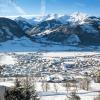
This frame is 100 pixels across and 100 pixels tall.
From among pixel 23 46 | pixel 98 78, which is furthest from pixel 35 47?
pixel 98 78

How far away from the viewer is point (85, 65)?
12088 centimetres

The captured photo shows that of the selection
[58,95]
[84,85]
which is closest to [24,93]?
[58,95]

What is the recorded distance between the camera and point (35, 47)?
196500mm

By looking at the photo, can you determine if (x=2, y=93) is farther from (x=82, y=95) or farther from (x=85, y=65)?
(x=85, y=65)

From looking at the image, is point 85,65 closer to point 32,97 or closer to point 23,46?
point 23,46

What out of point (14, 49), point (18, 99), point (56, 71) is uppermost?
point (14, 49)

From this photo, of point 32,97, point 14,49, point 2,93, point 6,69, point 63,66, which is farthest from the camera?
point 14,49

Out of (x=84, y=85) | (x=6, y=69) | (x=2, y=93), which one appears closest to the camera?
(x=2, y=93)

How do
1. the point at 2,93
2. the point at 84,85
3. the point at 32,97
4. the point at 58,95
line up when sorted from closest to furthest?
the point at 2,93
the point at 32,97
the point at 58,95
the point at 84,85

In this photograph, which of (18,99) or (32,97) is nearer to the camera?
(18,99)

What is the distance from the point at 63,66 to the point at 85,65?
894 cm

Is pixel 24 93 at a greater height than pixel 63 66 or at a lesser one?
lesser

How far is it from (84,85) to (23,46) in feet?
438

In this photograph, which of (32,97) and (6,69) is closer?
(32,97)
